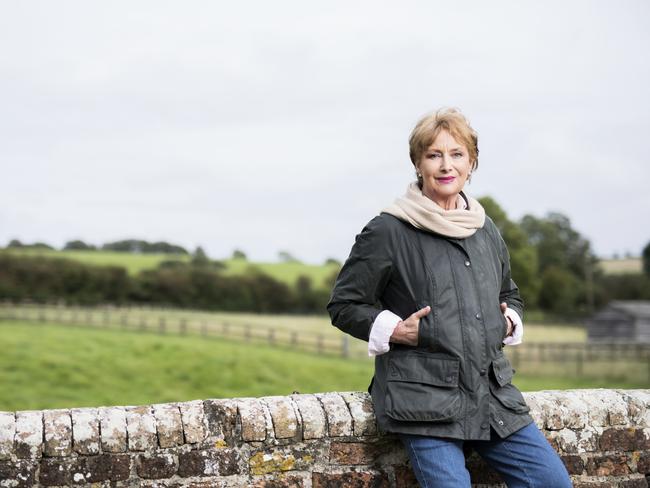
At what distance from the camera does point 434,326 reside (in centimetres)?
354

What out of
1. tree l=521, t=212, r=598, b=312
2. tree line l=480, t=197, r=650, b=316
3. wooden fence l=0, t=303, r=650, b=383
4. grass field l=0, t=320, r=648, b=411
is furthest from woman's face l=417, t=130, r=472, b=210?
tree l=521, t=212, r=598, b=312

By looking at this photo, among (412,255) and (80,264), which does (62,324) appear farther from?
(412,255)

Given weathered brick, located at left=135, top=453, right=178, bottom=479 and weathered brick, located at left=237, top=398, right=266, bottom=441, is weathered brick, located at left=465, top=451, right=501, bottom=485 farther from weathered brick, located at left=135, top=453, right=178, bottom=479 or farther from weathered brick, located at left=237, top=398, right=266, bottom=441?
weathered brick, located at left=135, top=453, right=178, bottom=479

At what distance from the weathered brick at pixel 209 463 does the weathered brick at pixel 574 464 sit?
177cm

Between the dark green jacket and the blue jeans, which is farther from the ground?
the dark green jacket

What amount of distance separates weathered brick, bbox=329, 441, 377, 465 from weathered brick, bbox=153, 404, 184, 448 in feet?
2.47

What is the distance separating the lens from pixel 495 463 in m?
3.75

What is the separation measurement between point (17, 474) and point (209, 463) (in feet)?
2.83

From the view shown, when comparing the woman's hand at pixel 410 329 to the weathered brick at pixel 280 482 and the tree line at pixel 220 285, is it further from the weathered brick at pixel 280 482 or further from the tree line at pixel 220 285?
the tree line at pixel 220 285

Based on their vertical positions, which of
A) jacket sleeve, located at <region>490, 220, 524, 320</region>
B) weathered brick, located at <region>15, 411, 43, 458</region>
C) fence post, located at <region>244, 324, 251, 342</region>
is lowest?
fence post, located at <region>244, 324, 251, 342</region>

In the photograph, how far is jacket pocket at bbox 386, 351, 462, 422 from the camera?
136 inches

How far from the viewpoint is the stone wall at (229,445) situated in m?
3.64

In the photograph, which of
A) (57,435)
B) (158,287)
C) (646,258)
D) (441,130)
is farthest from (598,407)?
(646,258)

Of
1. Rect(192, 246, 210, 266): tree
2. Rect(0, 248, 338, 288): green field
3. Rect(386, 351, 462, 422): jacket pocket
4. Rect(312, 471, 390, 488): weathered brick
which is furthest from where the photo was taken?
Rect(192, 246, 210, 266): tree
